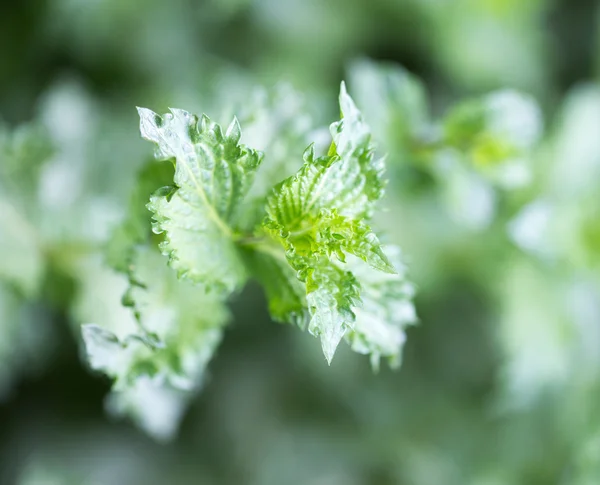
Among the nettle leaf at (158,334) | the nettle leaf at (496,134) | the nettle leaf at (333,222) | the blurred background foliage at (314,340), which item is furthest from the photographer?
the blurred background foliage at (314,340)

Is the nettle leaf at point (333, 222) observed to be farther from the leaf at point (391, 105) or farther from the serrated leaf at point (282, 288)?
the leaf at point (391, 105)

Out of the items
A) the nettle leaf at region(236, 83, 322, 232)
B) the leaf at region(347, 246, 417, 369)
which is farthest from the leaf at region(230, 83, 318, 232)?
the leaf at region(347, 246, 417, 369)

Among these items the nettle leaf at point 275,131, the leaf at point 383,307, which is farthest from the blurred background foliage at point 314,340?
the leaf at point 383,307

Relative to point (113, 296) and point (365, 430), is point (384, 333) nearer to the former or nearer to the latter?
point (113, 296)

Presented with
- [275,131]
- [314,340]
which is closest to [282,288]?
[275,131]

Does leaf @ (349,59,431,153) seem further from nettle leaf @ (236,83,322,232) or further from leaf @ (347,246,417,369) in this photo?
leaf @ (347,246,417,369)
